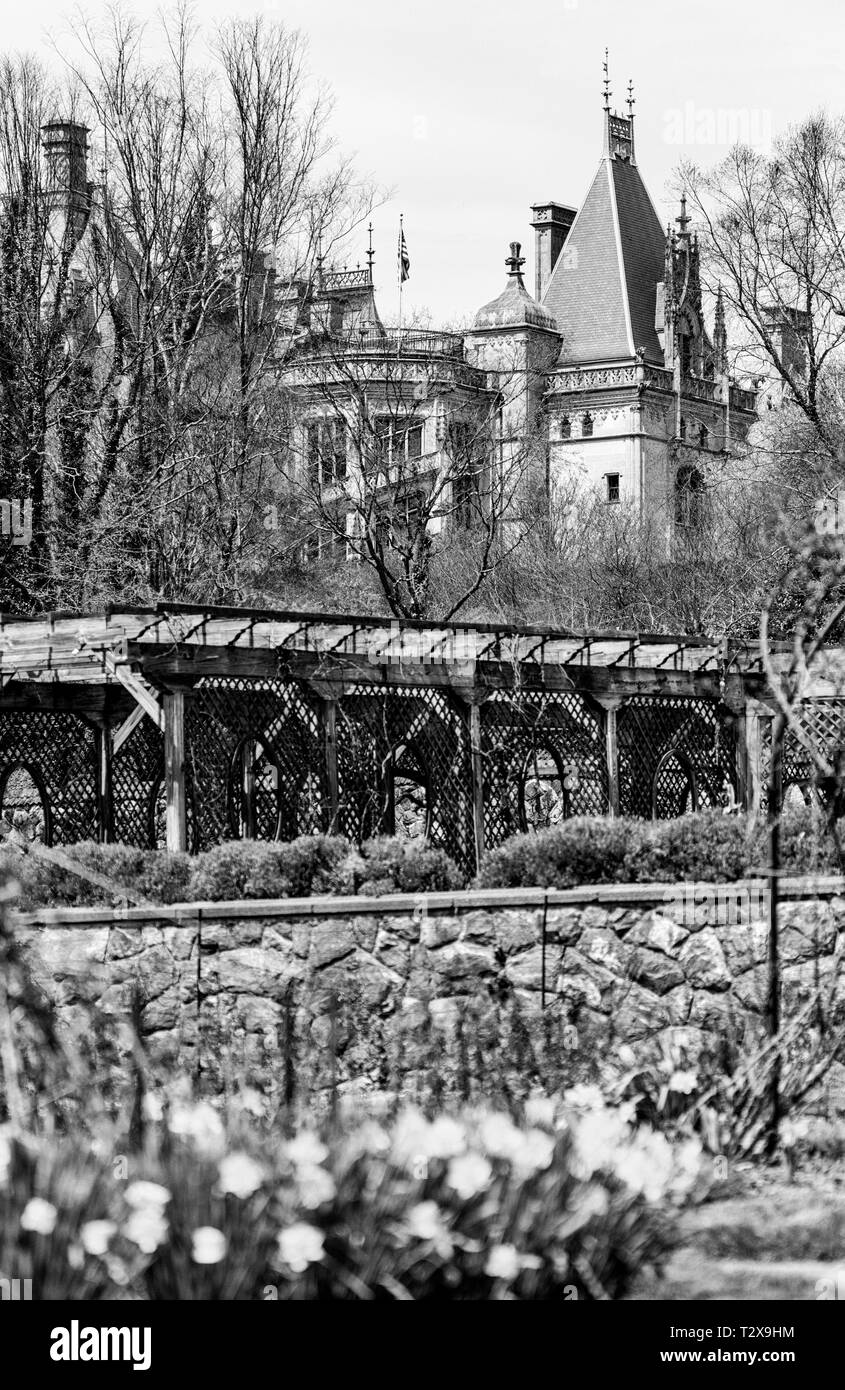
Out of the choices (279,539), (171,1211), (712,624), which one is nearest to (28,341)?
(279,539)

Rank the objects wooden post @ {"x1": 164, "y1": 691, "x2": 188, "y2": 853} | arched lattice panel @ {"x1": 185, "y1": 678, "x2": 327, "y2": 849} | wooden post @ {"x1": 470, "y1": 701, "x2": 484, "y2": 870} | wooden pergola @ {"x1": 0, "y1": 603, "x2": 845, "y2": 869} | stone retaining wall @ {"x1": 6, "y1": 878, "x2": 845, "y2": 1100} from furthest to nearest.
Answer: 1. wooden post @ {"x1": 470, "y1": 701, "x2": 484, "y2": 870}
2. arched lattice panel @ {"x1": 185, "y1": 678, "x2": 327, "y2": 849}
3. wooden pergola @ {"x1": 0, "y1": 603, "x2": 845, "y2": 869}
4. wooden post @ {"x1": 164, "y1": 691, "x2": 188, "y2": 853}
5. stone retaining wall @ {"x1": 6, "y1": 878, "x2": 845, "y2": 1100}

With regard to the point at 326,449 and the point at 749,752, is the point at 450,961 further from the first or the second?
the point at 326,449

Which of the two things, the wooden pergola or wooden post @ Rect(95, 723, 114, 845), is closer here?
the wooden pergola

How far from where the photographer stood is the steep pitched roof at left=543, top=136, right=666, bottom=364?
66625 mm

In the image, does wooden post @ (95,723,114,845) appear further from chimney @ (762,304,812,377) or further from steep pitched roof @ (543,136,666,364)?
steep pitched roof @ (543,136,666,364)

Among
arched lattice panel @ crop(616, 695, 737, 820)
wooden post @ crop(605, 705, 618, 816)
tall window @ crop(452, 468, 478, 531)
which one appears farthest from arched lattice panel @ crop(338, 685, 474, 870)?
tall window @ crop(452, 468, 478, 531)

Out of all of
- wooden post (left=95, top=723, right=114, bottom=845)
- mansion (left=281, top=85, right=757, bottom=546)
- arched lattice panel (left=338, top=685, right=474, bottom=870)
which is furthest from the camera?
mansion (left=281, top=85, right=757, bottom=546)

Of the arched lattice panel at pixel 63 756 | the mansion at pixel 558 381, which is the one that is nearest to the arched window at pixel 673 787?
the arched lattice panel at pixel 63 756

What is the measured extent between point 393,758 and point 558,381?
47.7m

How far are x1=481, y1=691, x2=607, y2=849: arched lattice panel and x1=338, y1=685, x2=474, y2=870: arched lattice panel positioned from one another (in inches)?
15.6

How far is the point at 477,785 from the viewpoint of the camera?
56.6 ft

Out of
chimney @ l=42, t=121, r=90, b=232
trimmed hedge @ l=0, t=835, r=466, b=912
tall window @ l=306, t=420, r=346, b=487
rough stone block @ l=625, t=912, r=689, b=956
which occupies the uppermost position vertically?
chimney @ l=42, t=121, r=90, b=232

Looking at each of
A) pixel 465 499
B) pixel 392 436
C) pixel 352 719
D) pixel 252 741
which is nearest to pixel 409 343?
pixel 392 436
